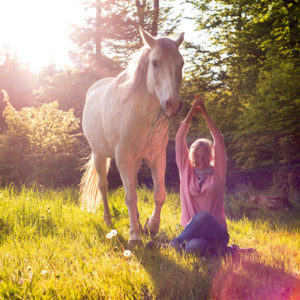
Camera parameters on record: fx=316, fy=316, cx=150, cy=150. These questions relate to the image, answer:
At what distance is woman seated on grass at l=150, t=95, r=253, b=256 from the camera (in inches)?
127

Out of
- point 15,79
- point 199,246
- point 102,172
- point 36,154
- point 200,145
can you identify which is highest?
point 15,79

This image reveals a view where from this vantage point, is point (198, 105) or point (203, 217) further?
point (198, 105)

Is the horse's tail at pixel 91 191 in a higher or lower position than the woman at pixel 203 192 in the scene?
lower

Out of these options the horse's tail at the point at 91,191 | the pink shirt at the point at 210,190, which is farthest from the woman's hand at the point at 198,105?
the horse's tail at the point at 91,191

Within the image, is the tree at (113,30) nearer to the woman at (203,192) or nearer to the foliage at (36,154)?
the foliage at (36,154)

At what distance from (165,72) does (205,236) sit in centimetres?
168

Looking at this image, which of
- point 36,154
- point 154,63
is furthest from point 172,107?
point 36,154

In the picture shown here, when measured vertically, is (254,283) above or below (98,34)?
below

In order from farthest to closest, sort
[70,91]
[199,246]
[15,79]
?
[15,79] → [70,91] → [199,246]

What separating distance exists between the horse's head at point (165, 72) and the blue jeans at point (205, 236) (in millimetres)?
1159

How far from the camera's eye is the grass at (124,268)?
91.0 inches

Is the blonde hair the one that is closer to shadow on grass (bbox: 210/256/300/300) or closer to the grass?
the grass

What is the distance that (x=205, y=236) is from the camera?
322 centimetres

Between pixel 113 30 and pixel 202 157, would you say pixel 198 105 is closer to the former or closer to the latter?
pixel 202 157
